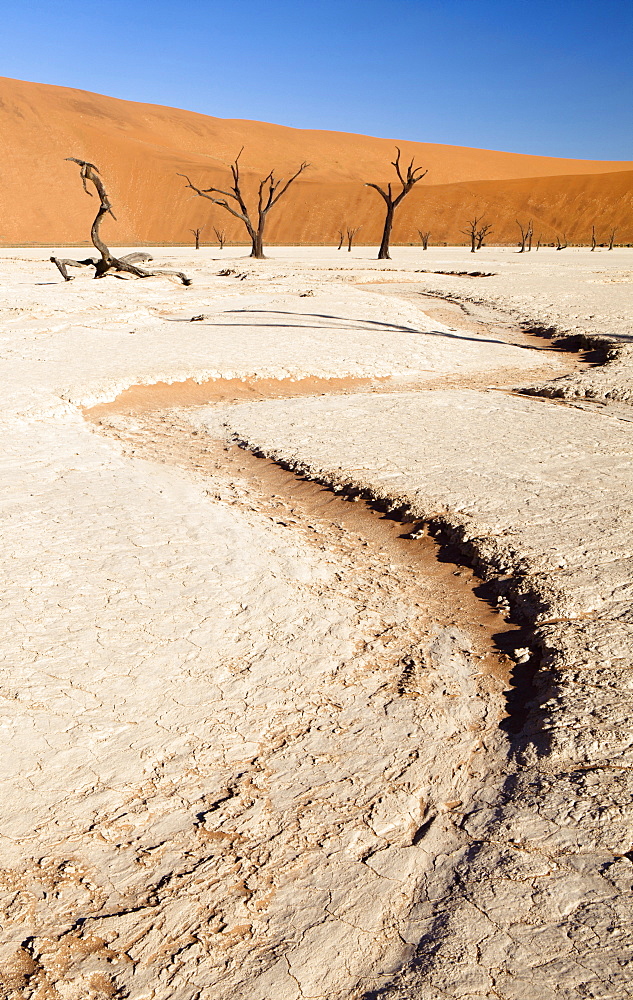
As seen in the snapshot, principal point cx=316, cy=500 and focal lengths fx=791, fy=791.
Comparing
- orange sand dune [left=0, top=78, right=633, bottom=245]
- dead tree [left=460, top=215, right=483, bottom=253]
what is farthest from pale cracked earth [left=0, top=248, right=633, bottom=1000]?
orange sand dune [left=0, top=78, right=633, bottom=245]

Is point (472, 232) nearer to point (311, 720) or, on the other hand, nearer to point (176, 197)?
point (176, 197)

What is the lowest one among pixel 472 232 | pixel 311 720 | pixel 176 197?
pixel 311 720

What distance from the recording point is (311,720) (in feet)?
8.53

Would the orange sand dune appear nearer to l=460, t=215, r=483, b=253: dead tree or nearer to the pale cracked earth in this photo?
l=460, t=215, r=483, b=253: dead tree

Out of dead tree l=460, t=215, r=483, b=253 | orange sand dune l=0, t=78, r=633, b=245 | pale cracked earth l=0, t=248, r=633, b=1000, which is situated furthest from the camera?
orange sand dune l=0, t=78, r=633, b=245

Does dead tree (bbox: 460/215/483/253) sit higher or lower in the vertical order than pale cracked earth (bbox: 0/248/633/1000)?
higher

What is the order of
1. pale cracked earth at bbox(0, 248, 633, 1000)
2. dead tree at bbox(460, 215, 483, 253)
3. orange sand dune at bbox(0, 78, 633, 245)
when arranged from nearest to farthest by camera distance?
pale cracked earth at bbox(0, 248, 633, 1000)
dead tree at bbox(460, 215, 483, 253)
orange sand dune at bbox(0, 78, 633, 245)

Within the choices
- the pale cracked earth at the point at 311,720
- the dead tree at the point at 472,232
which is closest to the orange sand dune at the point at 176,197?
the dead tree at the point at 472,232

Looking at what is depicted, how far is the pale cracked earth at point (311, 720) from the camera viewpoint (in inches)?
69.4

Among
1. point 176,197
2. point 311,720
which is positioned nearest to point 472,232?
point 176,197

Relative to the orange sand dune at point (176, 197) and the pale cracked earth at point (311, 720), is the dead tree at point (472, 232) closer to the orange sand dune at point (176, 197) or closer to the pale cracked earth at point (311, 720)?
the orange sand dune at point (176, 197)

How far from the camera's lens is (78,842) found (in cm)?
206

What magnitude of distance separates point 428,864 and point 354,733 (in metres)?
0.58

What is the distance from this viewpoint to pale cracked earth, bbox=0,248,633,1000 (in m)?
1.76
